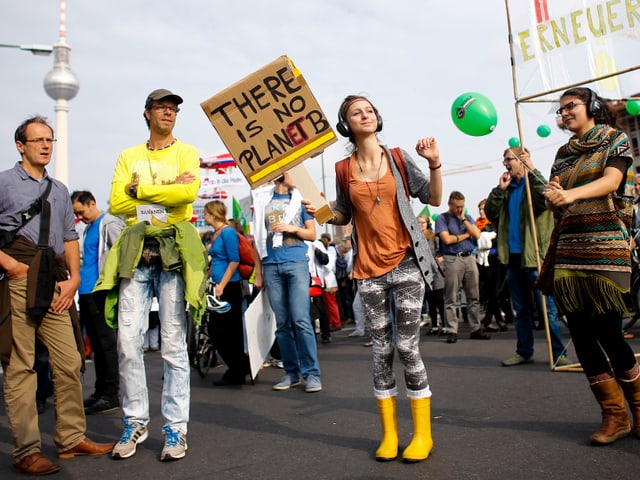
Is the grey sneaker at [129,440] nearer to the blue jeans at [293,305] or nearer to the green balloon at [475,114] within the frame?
the blue jeans at [293,305]

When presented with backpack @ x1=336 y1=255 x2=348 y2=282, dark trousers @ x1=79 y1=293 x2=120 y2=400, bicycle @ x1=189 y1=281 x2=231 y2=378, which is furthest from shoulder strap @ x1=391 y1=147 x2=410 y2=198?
backpack @ x1=336 y1=255 x2=348 y2=282

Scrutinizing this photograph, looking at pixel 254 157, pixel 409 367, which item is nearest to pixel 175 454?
pixel 409 367

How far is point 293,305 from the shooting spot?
6.11 metres

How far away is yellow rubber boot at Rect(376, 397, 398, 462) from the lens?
350 centimetres

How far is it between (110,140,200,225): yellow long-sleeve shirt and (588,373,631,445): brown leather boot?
8.68ft

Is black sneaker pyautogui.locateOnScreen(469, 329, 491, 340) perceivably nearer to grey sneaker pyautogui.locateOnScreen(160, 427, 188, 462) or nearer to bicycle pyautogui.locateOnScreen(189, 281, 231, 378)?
bicycle pyautogui.locateOnScreen(189, 281, 231, 378)

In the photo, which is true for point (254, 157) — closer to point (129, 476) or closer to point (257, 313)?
point (129, 476)

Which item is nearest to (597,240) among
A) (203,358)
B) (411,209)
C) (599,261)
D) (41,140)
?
(599,261)

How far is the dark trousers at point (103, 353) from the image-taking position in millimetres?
5727

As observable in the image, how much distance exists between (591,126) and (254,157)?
6.72 feet

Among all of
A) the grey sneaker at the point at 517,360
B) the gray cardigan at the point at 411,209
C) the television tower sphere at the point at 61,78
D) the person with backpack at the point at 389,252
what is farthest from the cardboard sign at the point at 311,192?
the television tower sphere at the point at 61,78

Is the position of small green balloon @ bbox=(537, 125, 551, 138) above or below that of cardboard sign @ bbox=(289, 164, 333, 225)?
above

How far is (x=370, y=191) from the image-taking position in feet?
12.4

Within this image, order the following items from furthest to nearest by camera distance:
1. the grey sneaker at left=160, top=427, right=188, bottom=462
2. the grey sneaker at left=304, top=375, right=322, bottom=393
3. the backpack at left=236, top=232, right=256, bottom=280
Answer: the backpack at left=236, top=232, right=256, bottom=280 < the grey sneaker at left=304, top=375, right=322, bottom=393 < the grey sneaker at left=160, top=427, right=188, bottom=462
